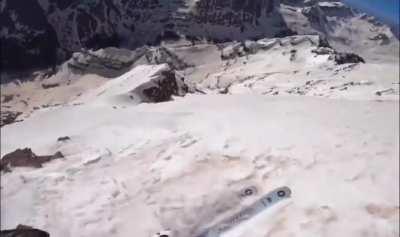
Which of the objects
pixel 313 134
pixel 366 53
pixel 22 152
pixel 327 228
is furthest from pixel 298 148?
pixel 366 53

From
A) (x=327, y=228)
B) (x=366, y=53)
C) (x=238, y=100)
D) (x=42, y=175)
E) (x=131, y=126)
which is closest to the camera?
(x=327, y=228)

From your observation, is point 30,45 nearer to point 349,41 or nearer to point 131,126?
point 349,41

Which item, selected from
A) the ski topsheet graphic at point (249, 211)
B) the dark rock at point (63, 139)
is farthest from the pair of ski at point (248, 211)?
the dark rock at point (63, 139)

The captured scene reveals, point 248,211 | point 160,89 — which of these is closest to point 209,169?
point 248,211

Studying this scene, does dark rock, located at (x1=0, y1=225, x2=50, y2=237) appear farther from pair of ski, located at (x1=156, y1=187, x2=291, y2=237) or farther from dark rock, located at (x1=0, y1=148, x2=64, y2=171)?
dark rock, located at (x1=0, y1=148, x2=64, y2=171)

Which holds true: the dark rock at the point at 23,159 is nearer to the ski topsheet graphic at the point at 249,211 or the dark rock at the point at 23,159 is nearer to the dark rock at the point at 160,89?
the ski topsheet graphic at the point at 249,211
